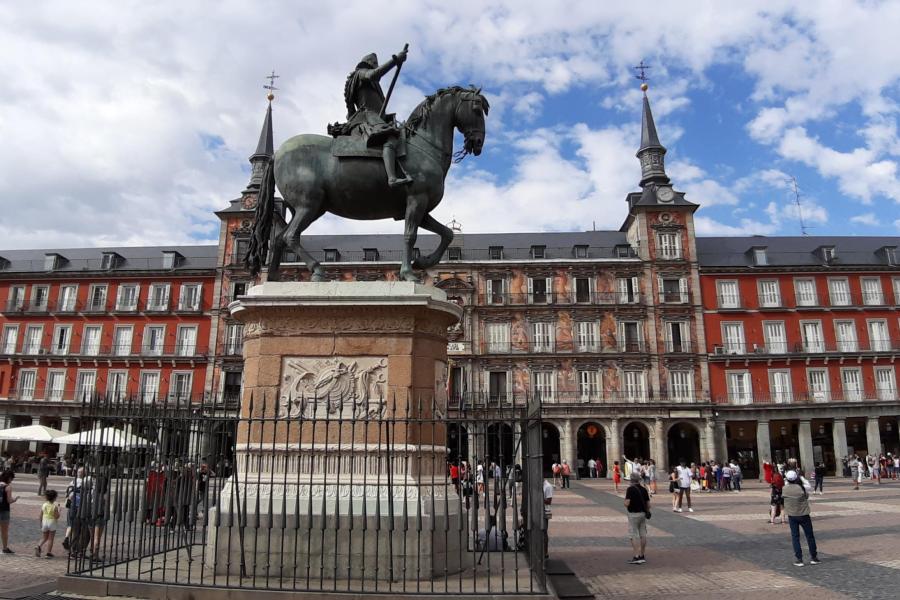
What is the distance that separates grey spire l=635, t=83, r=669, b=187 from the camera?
4534 centimetres

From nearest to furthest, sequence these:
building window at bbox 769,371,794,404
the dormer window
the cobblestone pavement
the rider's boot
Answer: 1. the rider's boot
2. the cobblestone pavement
3. building window at bbox 769,371,794,404
4. the dormer window

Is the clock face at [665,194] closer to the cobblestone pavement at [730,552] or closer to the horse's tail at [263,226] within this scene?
the cobblestone pavement at [730,552]

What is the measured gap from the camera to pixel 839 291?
41750mm

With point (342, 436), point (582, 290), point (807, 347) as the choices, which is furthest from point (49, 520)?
point (807, 347)

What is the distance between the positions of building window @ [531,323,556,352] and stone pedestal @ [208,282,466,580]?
34.4 m

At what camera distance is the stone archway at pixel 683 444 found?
4020cm

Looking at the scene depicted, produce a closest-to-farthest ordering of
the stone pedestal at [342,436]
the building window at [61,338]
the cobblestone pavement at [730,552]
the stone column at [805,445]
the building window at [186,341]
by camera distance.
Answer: the stone pedestal at [342,436] → the cobblestone pavement at [730,552] → the stone column at [805,445] → the building window at [186,341] → the building window at [61,338]

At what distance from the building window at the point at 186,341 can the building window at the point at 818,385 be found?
131 ft

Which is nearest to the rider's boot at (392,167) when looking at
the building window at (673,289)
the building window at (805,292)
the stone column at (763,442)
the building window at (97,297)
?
the building window at (673,289)

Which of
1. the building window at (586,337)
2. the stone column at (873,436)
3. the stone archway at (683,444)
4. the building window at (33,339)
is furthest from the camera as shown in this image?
the building window at (33,339)

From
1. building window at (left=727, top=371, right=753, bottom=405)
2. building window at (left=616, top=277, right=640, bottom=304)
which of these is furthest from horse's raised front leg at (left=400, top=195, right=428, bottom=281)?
building window at (left=727, top=371, right=753, bottom=405)

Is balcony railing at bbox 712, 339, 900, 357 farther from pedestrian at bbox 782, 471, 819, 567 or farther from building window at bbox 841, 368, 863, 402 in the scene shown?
pedestrian at bbox 782, 471, 819, 567

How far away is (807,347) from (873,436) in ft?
20.7

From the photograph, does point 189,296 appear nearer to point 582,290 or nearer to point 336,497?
point 582,290
